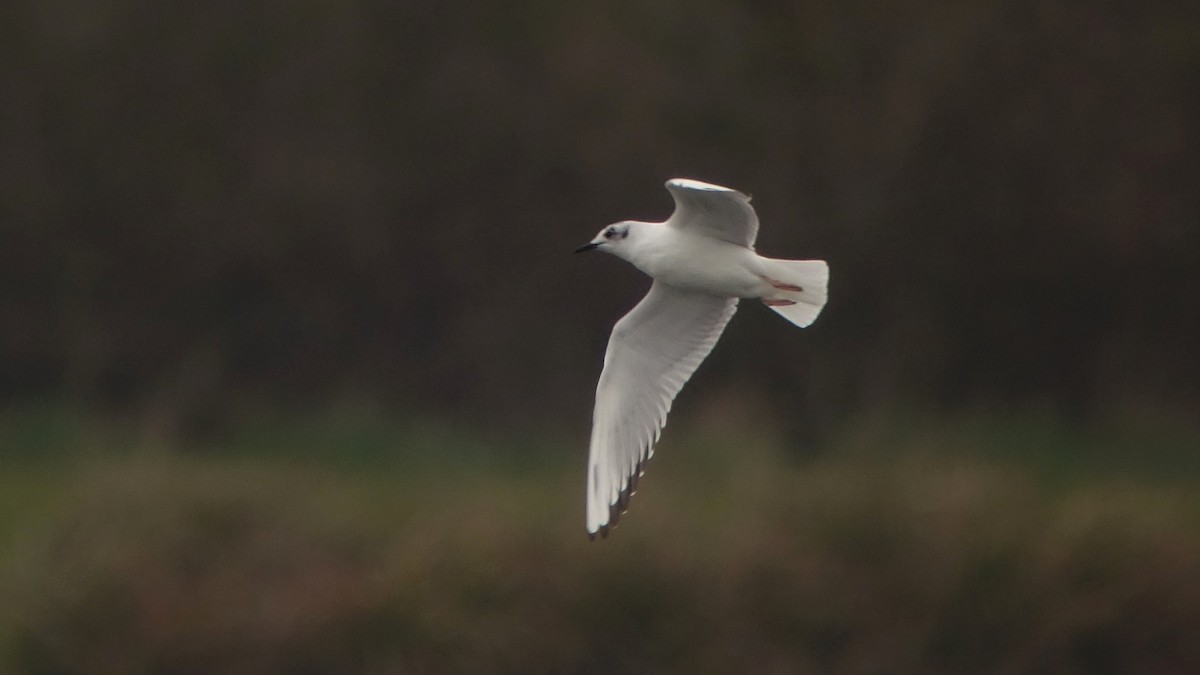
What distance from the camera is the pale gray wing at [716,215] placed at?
239 inches

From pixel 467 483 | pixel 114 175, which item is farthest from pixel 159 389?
pixel 467 483

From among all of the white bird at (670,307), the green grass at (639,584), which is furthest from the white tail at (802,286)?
the green grass at (639,584)

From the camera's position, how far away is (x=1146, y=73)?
14281 mm

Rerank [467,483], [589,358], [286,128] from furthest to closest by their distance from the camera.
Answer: [286,128] → [589,358] → [467,483]

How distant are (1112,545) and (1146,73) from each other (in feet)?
18.9

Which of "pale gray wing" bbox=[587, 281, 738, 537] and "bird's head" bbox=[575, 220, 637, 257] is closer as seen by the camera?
"bird's head" bbox=[575, 220, 637, 257]

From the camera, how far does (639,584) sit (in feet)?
29.7

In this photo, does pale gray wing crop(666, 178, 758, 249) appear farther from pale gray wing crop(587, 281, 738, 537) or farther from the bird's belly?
pale gray wing crop(587, 281, 738, 537)

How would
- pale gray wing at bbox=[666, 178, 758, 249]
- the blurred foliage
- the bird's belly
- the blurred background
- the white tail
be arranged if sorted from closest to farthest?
1. pale gray wing at bbox=[666, 178, 758, 249]
2. the bird's belly
3. the white tail
4. the blurred foliage
5. the blurred background

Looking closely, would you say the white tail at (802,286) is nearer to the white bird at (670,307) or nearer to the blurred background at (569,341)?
the white bird at (670,307)

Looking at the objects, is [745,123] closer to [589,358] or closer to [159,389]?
[589,358]

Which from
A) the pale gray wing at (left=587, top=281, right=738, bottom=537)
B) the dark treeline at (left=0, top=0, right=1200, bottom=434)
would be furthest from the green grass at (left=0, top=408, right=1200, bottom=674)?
the dark treeline at (left=0, top=0, right=1200, bottom=434)

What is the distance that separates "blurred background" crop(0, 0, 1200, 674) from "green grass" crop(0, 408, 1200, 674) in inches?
0.7

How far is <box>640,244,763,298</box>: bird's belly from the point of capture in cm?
627
